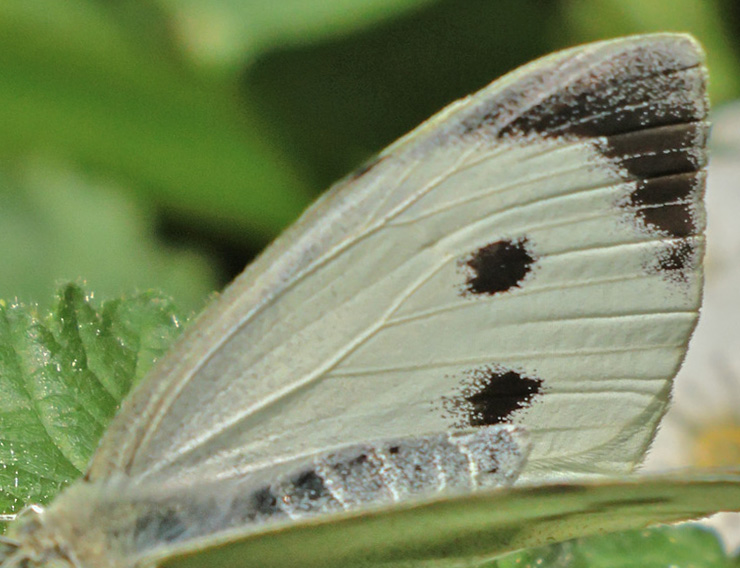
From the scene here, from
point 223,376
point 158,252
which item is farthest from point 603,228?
point 158,252

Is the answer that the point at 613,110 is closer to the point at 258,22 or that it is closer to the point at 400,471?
the point at 400,471

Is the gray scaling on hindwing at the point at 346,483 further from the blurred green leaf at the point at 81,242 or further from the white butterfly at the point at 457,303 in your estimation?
the blurred green leaf at the point at 81,242

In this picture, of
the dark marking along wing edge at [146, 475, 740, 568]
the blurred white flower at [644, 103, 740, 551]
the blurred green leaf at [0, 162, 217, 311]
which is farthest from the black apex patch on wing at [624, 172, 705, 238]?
the blurred green leaf at [0, 162, 217, 311]

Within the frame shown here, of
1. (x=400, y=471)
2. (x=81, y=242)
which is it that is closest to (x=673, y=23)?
(x=81, y=242)

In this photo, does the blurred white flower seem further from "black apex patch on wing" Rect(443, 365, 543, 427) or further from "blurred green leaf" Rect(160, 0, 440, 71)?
"black apex patch on wing" Rect(443, 365, 543, 427)

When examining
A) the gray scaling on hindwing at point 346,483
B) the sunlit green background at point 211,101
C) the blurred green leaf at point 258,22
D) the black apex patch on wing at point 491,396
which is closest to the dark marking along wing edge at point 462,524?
the gray scaling on hindwing at point 346,483
